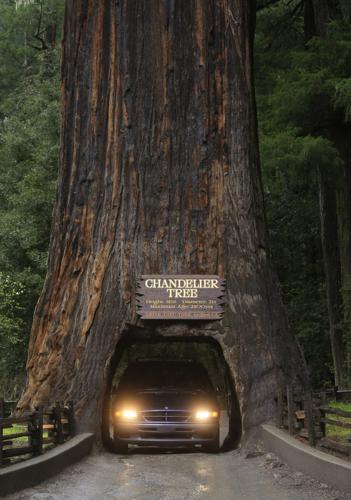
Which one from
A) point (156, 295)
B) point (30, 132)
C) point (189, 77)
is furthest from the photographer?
point (30, 132)

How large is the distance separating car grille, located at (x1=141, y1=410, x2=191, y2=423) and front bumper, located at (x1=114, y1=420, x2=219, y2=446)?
0.09 m

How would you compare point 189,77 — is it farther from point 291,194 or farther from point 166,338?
point 291,194

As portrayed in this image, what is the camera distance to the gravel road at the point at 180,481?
884 centimetres

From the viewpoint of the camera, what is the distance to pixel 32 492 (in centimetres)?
890

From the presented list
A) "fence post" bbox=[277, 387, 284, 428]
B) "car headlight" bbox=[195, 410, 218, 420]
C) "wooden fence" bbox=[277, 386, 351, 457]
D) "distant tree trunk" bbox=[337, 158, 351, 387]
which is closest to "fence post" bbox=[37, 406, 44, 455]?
"car headlight" bbox=[195, 410, 218, 420]

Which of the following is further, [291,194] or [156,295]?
[291,194]

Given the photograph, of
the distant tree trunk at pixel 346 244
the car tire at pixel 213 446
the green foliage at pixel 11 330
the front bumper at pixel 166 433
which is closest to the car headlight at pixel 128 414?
the front bumper at pixel 166 433

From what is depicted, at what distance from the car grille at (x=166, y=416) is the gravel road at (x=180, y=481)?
2.44ft

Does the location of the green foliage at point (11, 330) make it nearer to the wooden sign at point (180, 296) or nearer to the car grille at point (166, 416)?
the wooden sign at point (180, 296)

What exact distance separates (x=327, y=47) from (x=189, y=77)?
7.71 meters

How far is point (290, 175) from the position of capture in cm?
2245

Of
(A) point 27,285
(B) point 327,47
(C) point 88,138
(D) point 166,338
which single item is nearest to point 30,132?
(A) point 27,285

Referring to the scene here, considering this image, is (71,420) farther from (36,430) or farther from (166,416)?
(36,430)

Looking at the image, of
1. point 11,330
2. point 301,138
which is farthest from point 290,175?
point 11,330
